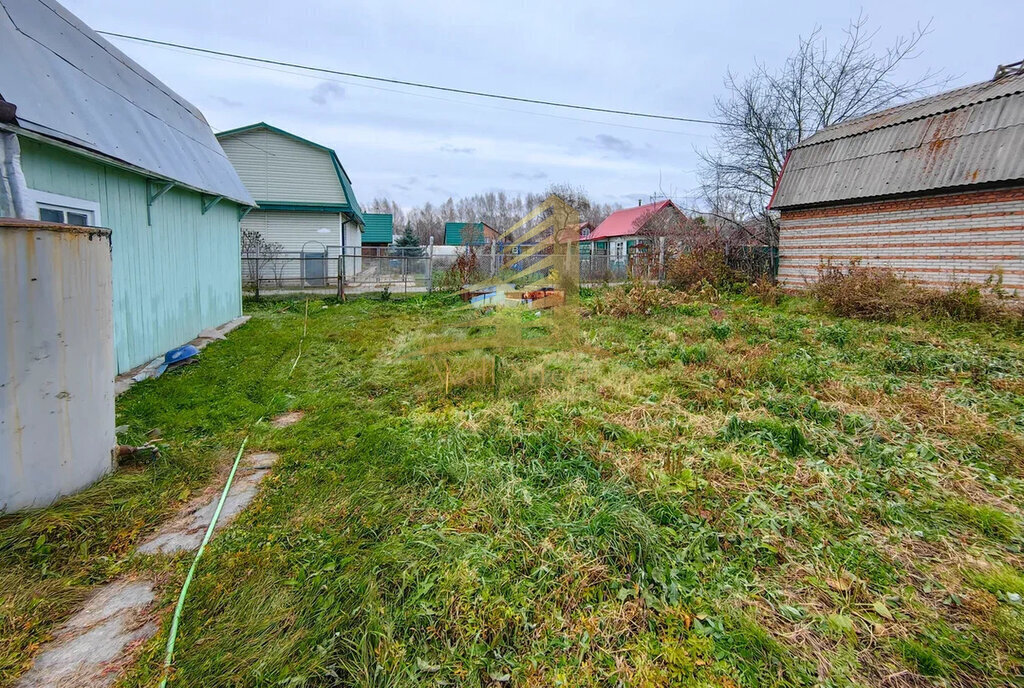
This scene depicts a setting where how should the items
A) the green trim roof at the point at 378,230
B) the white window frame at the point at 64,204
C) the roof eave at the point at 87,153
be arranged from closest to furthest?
the roof eave at the point at 87,153, the white window frame at the point at 64,204, the green trim roof at the point at 378,230

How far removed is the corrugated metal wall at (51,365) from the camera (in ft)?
8.11

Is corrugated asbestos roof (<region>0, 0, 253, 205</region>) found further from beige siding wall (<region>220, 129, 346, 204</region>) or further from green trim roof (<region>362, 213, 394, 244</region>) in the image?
green trim roof (<region>362, 213, 394, 244</region>)

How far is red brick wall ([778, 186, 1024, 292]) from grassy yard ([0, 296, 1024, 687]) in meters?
5.66

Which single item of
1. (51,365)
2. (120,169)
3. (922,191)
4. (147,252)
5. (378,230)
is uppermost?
(378,230)

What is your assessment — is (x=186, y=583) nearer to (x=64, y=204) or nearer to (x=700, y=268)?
(x=64, y=204)

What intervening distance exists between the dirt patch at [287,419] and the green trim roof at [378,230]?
2720 centimetres

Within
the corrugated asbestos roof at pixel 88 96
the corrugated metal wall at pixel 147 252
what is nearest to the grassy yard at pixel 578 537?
the corrugated metal wall at pixel 147 252


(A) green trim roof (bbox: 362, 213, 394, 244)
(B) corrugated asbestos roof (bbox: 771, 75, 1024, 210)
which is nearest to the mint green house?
(B) corrugated asbestos roof (bbox: 771, 75, 1024, 210)

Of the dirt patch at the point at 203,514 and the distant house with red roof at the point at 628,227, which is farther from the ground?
the distant house with red roof at the point at 628,227

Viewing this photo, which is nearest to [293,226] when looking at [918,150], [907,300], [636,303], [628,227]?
[636,303]

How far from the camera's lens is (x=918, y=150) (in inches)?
391

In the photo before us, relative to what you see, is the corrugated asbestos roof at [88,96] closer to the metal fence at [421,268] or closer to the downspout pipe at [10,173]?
the downspout pipe at [10,173]

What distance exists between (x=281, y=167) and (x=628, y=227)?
22143 mm

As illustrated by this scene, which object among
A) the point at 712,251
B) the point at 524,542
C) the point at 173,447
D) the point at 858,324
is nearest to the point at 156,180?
the point at 173,447
